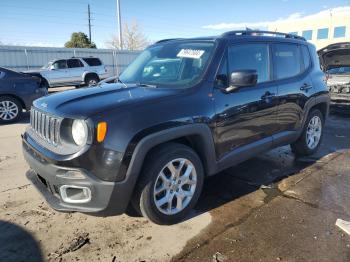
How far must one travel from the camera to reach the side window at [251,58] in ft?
12.6

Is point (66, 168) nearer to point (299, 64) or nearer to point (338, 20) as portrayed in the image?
point (299, 64)

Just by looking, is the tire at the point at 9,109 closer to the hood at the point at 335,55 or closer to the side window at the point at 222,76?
the side window at the point at 222,76

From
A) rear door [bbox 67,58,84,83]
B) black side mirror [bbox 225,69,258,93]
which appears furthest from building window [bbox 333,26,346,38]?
black side mirror [bbox 225,69,258,93]

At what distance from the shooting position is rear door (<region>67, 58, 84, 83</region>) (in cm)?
1786

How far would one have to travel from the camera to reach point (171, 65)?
13.0 feet

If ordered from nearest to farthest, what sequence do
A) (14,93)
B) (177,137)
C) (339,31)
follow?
1. (177,137)
2. (14,93)
3. (339,31)

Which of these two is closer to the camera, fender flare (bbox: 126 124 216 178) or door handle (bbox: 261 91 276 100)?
fender flare (bbox: 126 124 216 178)

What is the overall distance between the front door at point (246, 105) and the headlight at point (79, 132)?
1.42 metres

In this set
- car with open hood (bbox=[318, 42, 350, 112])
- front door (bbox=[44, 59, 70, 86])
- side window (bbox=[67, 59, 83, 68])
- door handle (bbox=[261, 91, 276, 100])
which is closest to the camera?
door handle (bbox=[261, 91, 276, 100])

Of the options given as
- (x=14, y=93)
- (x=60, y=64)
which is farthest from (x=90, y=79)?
(x=14, y=93)

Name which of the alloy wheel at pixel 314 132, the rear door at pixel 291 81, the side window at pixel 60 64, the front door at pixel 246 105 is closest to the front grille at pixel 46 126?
the front door at pixel 246 105

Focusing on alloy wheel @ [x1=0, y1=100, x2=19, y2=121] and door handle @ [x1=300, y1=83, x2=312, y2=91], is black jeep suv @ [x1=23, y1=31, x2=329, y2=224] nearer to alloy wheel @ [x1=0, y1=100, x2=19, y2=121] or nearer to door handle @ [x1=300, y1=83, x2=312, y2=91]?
door handle @ [x1=300, y1=83, x2=312, y2=91]

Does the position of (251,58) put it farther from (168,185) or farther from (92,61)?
(92,61)

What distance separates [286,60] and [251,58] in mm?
902
